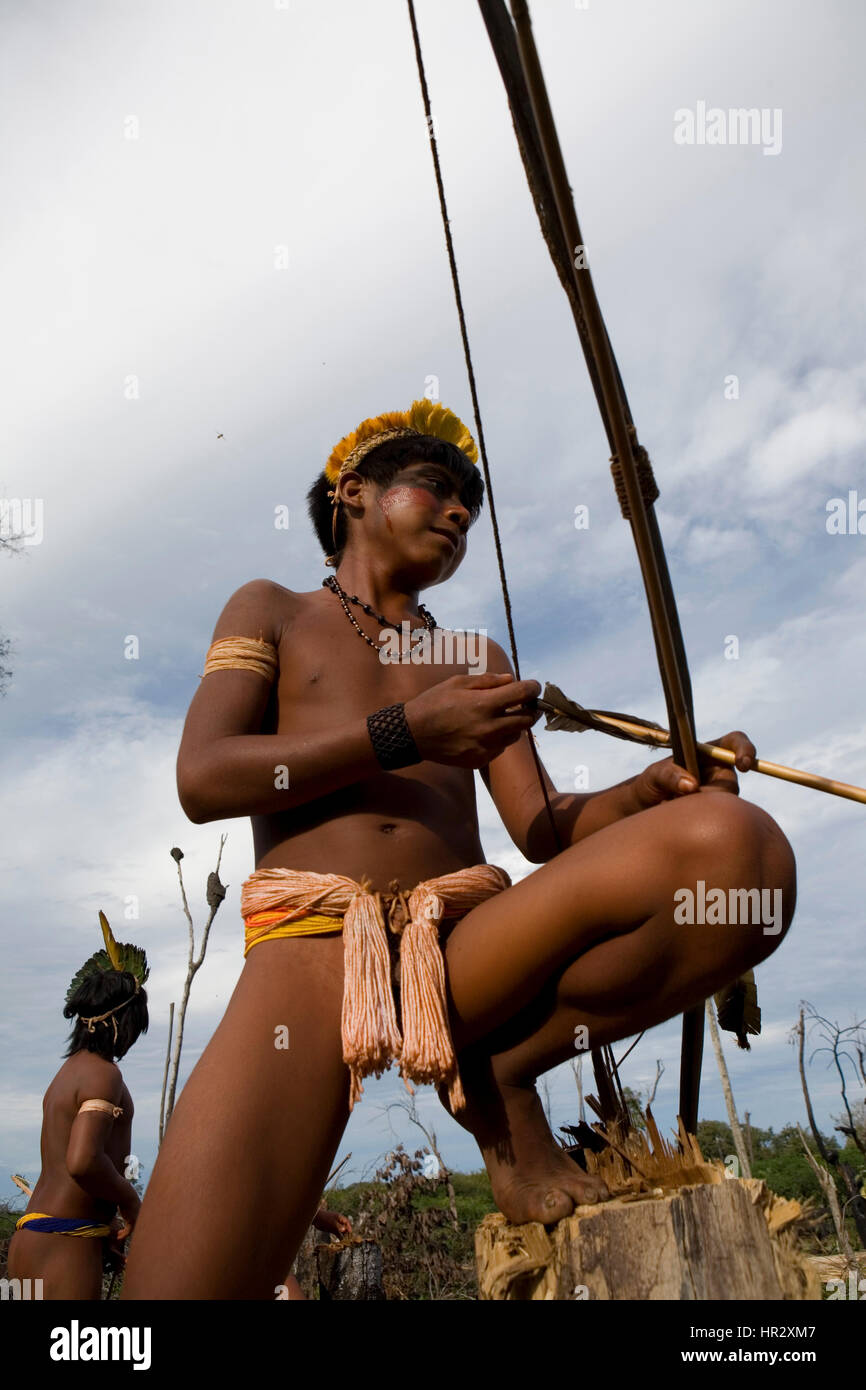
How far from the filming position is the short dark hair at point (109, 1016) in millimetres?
5417

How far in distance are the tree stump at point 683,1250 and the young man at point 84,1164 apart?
3425mm

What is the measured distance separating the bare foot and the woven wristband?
29.1 inches

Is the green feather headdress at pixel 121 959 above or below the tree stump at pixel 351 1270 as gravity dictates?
above

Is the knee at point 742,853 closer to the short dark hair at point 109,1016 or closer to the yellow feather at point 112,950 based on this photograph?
the short dark hair at point 109,1016

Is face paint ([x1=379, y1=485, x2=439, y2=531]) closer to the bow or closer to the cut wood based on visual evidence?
the bow

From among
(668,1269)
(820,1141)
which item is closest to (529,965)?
(668,1269)

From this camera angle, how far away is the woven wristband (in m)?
2.16

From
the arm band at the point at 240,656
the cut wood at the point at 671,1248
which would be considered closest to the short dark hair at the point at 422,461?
the arm band at the point at 240,656

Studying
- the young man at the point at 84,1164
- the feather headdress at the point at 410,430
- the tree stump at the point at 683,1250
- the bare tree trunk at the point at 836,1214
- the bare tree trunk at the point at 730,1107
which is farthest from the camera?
the bare tree trunk at the point at 730,1107

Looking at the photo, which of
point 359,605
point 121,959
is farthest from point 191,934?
point 359,605

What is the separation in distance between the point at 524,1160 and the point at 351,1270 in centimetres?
376

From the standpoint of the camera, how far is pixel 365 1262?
539cm

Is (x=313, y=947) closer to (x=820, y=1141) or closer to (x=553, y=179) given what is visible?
(x=553, y=179)

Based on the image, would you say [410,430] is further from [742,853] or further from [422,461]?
[742,853]
